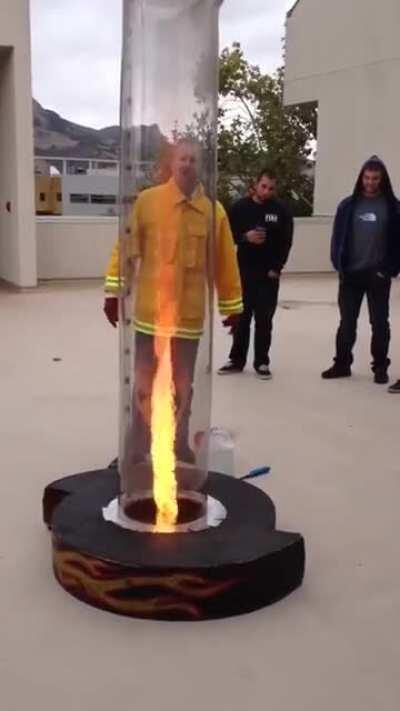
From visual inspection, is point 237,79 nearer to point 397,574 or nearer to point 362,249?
point 362,249

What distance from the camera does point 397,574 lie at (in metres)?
2.98

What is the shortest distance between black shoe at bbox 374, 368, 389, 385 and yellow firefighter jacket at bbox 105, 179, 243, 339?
327 centimetres

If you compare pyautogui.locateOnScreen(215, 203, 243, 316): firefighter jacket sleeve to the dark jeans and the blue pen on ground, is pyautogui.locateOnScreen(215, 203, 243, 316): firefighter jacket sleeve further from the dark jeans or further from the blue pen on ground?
the blue pen on ground

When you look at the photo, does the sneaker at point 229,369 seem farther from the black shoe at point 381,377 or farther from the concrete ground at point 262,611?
the black shoe at point 381,377

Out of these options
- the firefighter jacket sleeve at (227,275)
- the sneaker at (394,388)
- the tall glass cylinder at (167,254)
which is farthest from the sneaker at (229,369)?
the tall glass cylinder at (167,254)

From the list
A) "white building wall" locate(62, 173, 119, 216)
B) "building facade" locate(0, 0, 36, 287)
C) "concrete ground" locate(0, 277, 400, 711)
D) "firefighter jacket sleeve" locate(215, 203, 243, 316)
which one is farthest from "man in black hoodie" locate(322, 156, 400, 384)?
"white building wall" locate(62, 173, 119, 216)

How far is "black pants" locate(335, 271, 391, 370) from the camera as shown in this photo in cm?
593

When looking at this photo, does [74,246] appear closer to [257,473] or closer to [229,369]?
[229,369]

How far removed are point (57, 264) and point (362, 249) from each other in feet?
22.7

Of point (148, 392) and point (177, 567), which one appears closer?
point (177, 567)

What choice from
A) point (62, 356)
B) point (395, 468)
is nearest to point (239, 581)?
point (395, 468)

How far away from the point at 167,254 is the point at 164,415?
582mm

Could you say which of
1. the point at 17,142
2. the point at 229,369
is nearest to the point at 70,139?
the point at 17,142

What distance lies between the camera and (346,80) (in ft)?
46.5
